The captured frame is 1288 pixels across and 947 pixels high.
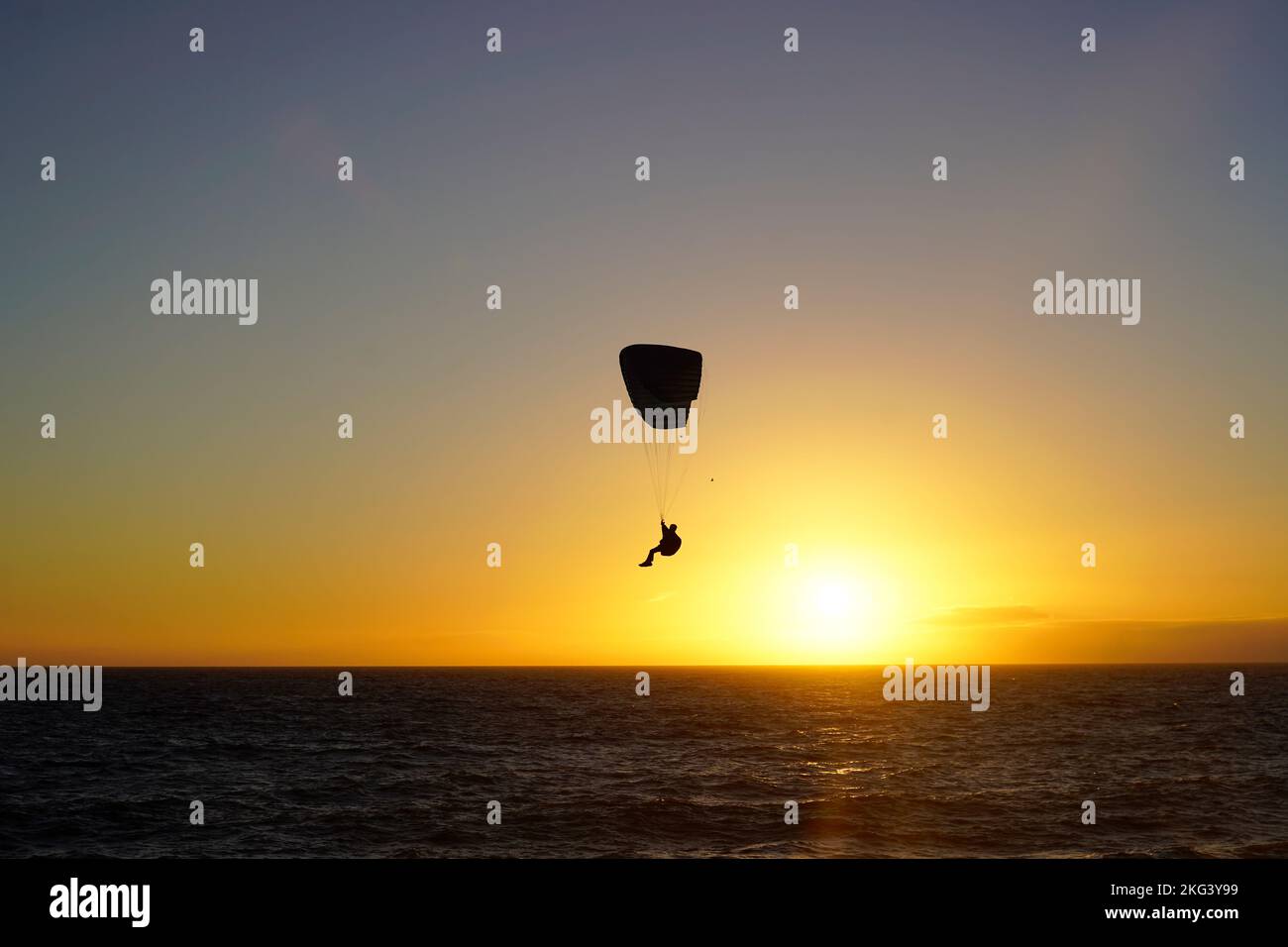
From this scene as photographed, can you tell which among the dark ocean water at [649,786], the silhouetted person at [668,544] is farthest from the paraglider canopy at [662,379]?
the dark ocean water at [649,786]

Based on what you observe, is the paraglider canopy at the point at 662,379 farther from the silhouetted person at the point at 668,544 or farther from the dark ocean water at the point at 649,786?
the dark ocean water at the point at 649,786

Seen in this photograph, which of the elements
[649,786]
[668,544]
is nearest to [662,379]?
[668,544]

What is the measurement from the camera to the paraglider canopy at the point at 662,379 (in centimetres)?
2864

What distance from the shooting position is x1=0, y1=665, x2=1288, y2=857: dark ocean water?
109ft

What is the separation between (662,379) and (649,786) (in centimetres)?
2270

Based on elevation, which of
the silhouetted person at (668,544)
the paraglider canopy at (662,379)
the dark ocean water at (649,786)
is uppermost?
the paraglider canopy at (662,379)

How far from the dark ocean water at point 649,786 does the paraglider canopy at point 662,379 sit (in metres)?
13.3

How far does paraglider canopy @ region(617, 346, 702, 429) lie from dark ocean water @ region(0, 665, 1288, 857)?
13279 mm

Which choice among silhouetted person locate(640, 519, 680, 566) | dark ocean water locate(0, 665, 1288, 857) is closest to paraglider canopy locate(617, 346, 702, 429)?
silhouetted person locate(640, 519, 680, 566)

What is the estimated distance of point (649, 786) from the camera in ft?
147

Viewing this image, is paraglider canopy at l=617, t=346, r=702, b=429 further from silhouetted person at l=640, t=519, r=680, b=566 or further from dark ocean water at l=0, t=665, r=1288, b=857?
dark ocean water at l=0, t=665, r=1288, b=857
